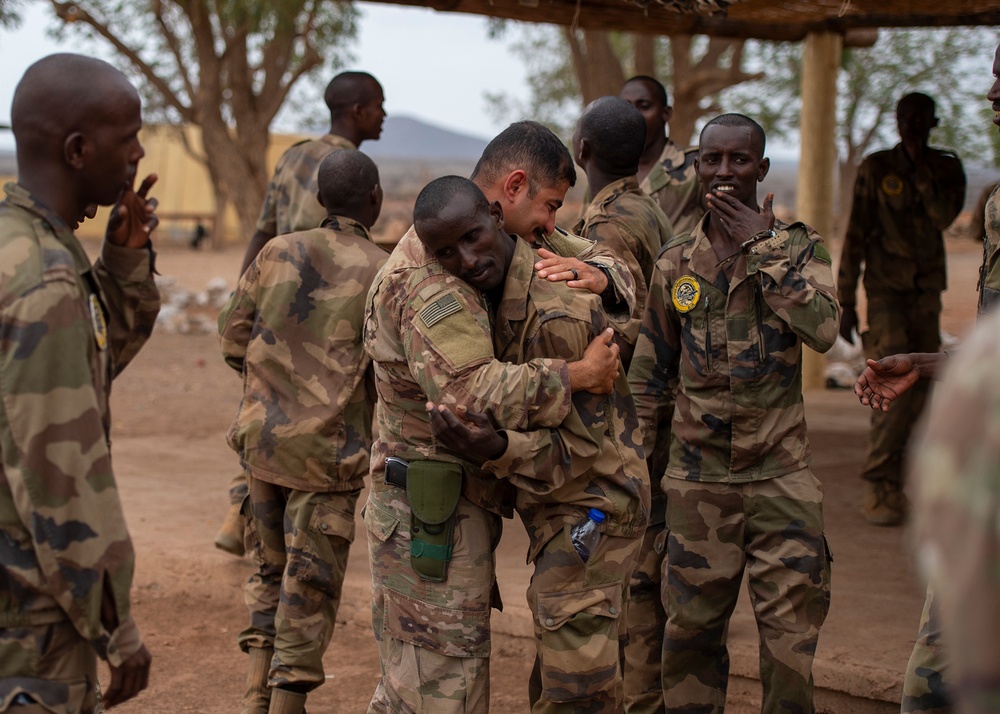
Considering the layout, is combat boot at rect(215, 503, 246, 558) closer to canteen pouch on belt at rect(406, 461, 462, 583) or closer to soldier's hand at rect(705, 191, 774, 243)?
canteen pouch on belt at rect(406, 461, 462, 583)

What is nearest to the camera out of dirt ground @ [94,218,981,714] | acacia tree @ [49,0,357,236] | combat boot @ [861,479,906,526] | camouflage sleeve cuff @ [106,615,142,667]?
camouflage sleeve cuff @ [106,615,142,667]

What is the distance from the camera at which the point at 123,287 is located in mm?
2777

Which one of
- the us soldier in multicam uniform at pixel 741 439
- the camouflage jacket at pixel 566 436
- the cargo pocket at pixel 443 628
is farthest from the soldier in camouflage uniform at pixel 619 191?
the cargo pocket at pixel 443 628

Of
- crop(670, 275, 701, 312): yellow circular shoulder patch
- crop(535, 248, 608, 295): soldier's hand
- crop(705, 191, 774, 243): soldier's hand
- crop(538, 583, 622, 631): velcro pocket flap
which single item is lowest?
crop(538, 583, 622, 631): velcro pocket flap

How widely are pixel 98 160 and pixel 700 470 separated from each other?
2172mm

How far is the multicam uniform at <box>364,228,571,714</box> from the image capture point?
117 inches

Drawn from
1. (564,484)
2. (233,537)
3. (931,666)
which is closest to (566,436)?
(564,484)

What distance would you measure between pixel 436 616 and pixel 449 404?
613 millimetres

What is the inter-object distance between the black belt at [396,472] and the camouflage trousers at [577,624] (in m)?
0.44

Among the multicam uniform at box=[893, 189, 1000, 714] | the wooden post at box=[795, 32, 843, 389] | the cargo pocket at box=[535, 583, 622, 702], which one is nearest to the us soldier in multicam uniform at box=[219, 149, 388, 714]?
the cargo pocket at box=[535, 583, 622, 702]

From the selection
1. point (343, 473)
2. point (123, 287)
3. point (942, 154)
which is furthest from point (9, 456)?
point (942, 154)

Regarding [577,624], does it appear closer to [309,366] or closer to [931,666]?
[931,666]

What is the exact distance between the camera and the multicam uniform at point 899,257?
6730 mm

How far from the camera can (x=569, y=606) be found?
3.15 metres
